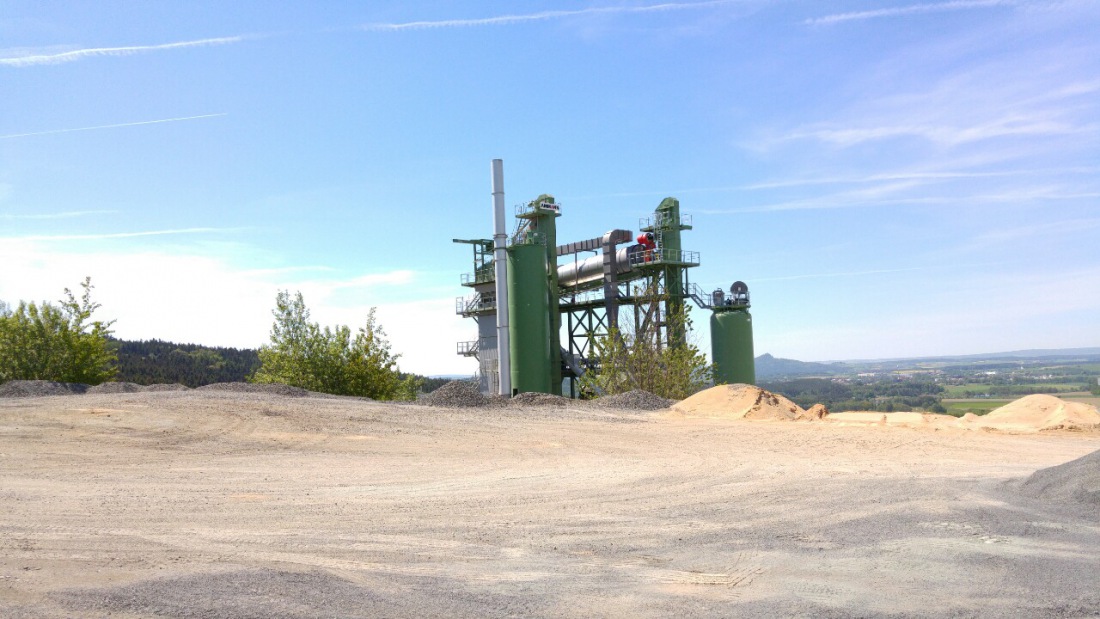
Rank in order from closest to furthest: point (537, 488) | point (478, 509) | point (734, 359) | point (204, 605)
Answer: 1. point (204, 605)
2. point (478, 509)
3. point (537, 488)
4. point (734, 359)

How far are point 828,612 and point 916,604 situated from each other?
2.48 feet

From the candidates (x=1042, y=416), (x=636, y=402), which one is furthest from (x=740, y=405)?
(x=1042, y=416)

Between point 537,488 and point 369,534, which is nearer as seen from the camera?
point 369,534

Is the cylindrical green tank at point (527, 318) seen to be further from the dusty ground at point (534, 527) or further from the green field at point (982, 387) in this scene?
the dusty ground at point (534, 527)

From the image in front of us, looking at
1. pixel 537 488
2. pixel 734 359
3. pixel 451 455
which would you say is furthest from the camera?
pixel 734 359

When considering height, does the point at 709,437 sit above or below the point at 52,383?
below

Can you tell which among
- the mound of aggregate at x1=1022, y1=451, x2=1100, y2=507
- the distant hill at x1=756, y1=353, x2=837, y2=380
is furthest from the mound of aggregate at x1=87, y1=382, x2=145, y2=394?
the distant hill at x1=756, y1=353, x2=837, y2=380

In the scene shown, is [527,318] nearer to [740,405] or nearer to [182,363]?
[740,405]

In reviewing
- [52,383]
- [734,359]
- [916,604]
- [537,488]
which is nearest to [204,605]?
[916,604]

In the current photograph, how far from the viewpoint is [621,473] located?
13.5 metres

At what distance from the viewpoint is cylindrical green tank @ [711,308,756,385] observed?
47.3 m

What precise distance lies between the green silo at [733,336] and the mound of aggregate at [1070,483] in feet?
121

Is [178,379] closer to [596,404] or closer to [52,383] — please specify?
[52,383]

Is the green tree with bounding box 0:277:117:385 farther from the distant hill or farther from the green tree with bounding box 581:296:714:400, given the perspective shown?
the distant hill
